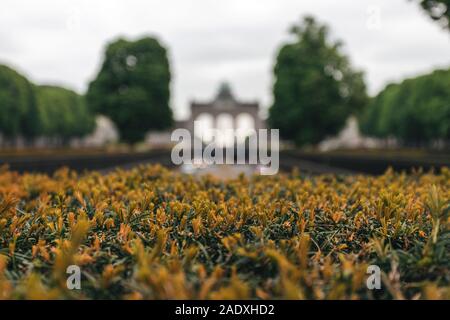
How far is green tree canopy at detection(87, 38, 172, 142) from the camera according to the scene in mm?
54344

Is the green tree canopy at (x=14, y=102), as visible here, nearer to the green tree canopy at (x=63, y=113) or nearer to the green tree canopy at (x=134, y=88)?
the green tree canopy at (x=63, y=113)

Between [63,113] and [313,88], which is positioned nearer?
[313,88]

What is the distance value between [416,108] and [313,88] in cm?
2614

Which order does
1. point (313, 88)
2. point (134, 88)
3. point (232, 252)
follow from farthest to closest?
point (134, 88)
point (313, 88)
point (232, 252)

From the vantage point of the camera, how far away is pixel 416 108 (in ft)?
212

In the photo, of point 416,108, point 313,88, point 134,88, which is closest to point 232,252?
point 313,88

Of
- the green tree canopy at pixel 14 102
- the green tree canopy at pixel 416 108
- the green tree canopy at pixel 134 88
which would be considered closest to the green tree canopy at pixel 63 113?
the green tree canopy at pixel 14 102

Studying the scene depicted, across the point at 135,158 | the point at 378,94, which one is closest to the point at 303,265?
the point at 135,158

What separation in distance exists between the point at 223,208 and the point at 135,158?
30.7 m

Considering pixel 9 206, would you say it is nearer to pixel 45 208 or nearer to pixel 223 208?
pixel 45 208

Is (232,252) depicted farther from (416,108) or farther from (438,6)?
(416,108)

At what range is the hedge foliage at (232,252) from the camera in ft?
9.04

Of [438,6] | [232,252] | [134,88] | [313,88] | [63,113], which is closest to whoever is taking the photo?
[232,252]

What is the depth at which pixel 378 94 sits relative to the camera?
9688 cm
